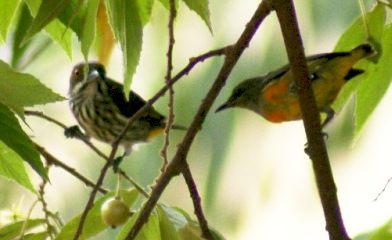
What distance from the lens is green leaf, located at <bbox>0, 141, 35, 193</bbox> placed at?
95 centimetres

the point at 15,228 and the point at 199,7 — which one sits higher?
the point at 199,7

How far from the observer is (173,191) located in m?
1.99

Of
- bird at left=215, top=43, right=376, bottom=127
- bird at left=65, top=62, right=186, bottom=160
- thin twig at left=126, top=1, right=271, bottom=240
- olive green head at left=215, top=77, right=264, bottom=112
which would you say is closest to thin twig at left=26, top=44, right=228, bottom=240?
thin twig at left=126, top=1, right=271, bottom=240

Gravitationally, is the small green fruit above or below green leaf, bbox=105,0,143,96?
below

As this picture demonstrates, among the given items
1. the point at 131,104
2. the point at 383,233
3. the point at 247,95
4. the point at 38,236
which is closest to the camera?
the point at 383,233

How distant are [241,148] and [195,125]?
1.31 m

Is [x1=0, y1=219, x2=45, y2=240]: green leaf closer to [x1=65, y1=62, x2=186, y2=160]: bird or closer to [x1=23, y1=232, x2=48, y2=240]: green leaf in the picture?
[x1=23, y1=232, x2=48, y2=240]: green leaf

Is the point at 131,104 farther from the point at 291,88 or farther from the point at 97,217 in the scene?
the point at 97,217

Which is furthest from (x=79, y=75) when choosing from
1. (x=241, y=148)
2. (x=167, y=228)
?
(x=167, y=228)

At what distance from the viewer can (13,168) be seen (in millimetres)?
953

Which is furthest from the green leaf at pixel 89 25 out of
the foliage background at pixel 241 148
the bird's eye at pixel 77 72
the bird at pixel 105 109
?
the bird's eye at pixel 77 72

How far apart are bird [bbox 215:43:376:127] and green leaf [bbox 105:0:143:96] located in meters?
0.25

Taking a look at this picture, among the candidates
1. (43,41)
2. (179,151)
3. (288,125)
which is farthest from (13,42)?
(288,125)

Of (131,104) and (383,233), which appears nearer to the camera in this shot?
(383,233)
